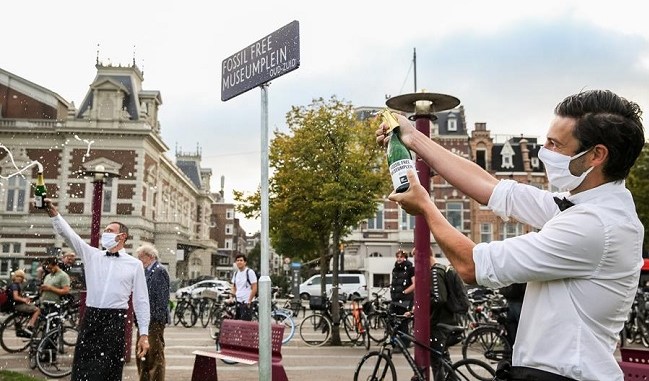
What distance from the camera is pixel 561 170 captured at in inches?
77.9

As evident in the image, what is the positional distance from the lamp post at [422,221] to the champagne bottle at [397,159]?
3930 millimetres

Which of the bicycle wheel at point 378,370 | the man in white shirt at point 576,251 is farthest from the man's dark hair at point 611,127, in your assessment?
the bicycle wheel at point 378,370

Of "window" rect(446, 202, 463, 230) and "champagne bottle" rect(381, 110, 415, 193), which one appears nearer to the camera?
"champagne bottle" rect(381, 110, 415, 193)

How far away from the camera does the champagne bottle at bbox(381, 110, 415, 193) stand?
2.05 meters

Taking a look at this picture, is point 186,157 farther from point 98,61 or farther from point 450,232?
point 450,232

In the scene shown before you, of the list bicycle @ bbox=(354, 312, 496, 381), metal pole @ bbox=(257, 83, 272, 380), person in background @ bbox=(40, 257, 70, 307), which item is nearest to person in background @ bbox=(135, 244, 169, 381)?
bicycle @ bbox=(354, 312, 496, 381)

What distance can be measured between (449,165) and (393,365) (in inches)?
232

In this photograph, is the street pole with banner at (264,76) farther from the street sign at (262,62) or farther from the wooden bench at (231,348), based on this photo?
the wooden bench at (231,348)

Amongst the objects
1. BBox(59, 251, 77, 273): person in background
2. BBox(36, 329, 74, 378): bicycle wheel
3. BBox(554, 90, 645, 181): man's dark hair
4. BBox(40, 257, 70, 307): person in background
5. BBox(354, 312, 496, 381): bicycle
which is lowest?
BBox(36, 329, 74, 378): bicycle wheel

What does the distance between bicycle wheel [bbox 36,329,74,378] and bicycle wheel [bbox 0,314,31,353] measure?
2302mm

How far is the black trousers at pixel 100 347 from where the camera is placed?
5418 mm

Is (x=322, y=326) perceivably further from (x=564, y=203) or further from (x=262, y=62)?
(x=564, y=203)

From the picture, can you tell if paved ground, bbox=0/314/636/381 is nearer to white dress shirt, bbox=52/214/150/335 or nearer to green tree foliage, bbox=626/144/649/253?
white dress shirt, bbox=52/214/150/335

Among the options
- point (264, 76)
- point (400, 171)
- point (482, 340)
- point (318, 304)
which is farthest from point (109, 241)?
point (318, 304)
